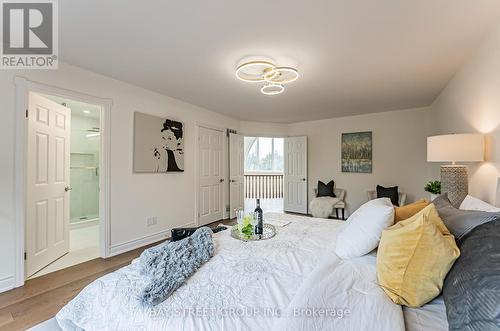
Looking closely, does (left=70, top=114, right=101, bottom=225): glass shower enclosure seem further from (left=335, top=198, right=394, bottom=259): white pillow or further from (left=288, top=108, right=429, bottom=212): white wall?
(left=335, top=198, right=394, bottom=259): white pillow

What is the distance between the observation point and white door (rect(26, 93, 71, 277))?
249cm

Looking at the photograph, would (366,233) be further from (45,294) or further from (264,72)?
(45,294)

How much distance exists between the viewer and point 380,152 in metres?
4.87

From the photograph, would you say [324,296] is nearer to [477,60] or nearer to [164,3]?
[164,3]

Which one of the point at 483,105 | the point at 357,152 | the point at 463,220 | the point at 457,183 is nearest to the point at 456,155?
the point at 457,183

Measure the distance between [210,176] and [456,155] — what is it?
3744 mm

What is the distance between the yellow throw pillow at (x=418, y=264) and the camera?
102 centimetres

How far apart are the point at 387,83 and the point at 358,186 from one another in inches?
99.2

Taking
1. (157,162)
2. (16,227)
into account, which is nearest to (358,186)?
(157,162)

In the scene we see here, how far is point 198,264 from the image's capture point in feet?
4.50

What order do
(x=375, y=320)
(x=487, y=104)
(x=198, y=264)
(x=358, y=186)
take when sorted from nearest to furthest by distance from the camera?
(x=375, y=320) → (x=198, y=264) → (x=487, y=104) → (x=358, y=186)

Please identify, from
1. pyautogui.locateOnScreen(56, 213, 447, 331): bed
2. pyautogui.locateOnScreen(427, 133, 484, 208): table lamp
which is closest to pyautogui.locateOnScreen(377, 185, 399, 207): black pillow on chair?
pyautogui.locateOnScreen(427, 133, 484, 208): table lamp

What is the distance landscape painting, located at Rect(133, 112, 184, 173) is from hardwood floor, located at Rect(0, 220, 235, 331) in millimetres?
1303

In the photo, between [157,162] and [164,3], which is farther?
[157,162]
